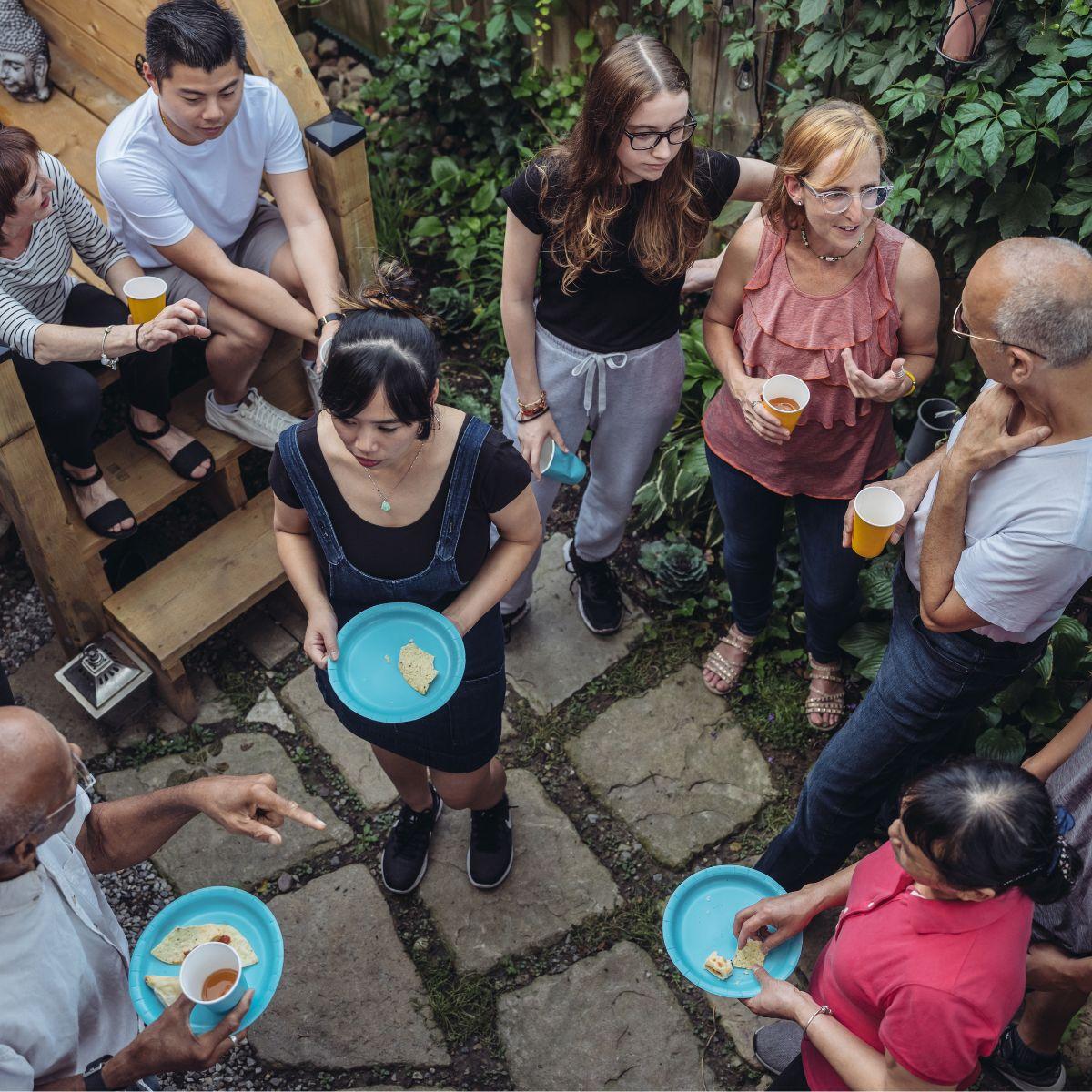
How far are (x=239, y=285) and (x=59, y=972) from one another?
7.49ft

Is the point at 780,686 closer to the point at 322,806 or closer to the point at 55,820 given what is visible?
the point at 322,806

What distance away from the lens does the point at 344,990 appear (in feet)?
10.9

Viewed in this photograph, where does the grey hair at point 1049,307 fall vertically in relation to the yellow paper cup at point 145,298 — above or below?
above

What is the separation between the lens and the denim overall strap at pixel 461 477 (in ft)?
8.79

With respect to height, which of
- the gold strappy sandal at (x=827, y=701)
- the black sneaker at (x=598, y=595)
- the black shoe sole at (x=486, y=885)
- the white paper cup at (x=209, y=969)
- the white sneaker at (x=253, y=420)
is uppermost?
the white sneaker at (x=253, y=420)

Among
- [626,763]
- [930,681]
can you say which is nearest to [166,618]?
[626,763]

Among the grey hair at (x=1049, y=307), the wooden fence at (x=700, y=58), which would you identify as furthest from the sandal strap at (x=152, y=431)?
the grey hair at (x=1049, y=307)

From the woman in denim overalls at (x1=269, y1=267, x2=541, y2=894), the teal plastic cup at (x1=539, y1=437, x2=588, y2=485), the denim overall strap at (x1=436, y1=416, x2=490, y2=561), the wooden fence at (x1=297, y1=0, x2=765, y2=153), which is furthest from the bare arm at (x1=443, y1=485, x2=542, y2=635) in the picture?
the wooden fence at (x1=297, y1=0, x2=765, y2=153)

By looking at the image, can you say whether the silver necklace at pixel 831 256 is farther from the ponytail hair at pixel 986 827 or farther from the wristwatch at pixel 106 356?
the wristwatch at pixel 106 356

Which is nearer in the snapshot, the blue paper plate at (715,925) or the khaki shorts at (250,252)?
the blue paper plate at (715,925)

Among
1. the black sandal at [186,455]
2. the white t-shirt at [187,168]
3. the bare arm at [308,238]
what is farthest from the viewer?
the black sandal at [186,455]

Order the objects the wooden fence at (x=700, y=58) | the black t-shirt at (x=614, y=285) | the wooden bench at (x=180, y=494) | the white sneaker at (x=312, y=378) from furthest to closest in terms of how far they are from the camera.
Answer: the wooden fence at (x=700, y=58) < the white sneaker at (x=312, y=378) < the wooden bench at (x=180, y=494) < the black t-shirt at (x=614, y=285)

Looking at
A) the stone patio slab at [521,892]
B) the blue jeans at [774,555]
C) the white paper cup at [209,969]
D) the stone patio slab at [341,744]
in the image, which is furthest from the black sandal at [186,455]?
the white paper cup at [209,969]

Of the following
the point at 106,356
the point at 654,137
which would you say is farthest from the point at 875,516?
the point at 106,356
